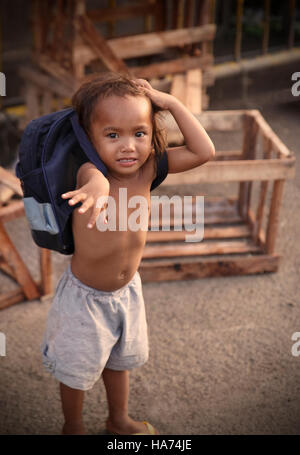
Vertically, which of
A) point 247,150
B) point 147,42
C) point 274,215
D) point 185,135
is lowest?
point 274,215

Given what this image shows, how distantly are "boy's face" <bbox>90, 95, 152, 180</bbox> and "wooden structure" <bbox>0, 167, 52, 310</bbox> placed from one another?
5.19 ft

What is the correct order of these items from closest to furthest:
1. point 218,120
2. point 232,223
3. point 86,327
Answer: point 86,327
point 218,120
point 232,223

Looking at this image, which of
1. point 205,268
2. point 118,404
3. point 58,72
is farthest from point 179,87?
point 118,404

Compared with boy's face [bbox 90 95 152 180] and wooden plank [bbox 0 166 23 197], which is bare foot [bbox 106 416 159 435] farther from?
wooden plank [bbox 0 166 23 197]

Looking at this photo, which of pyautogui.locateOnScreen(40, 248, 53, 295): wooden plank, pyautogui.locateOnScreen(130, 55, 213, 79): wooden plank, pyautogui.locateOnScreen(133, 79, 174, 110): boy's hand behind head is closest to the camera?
pyautogui.locateOnScreen(133, 79, 174, 110): boy's hand behind head

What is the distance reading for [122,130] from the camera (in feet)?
5.77

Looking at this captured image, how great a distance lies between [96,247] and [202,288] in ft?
5.97

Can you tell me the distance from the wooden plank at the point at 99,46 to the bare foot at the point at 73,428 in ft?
10.3

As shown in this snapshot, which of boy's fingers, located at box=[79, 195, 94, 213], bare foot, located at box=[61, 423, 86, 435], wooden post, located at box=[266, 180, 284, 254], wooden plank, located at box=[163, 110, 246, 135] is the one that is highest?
wooden plank, located at box=[163, 110, 246, 135]

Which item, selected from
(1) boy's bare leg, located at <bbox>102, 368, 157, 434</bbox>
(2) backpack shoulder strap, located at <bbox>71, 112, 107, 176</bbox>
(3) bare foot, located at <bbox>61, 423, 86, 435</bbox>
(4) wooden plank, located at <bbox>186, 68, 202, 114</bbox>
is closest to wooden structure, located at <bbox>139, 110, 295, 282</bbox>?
(4) wooden plank, located at <bbox>186, 68, 202, 114</bbox>

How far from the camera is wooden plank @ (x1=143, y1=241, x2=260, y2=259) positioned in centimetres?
388

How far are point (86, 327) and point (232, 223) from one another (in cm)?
244

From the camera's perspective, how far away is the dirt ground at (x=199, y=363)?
2.70 metres

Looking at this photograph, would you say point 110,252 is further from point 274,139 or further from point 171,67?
point 171,67
